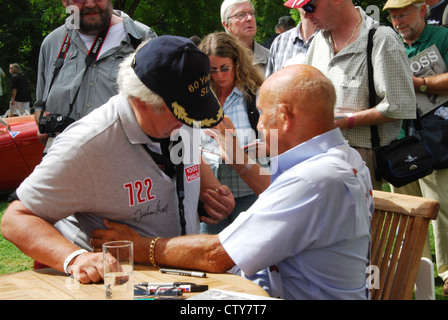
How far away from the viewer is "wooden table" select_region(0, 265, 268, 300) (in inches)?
76.3

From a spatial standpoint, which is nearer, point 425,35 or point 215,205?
point 215,205

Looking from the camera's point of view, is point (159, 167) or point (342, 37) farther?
point (342, 37)

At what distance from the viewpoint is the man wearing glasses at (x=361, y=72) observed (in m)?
3.47

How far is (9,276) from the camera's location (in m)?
2.19

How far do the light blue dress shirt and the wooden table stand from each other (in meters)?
0.10

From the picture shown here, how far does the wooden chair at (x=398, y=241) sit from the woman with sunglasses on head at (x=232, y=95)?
1.09 meters

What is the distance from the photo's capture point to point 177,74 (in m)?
2.21

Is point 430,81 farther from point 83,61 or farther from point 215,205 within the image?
point 83,61

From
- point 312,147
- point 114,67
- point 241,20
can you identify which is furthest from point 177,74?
point 241,20

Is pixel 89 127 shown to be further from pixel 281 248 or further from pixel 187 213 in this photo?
pixel 281 248

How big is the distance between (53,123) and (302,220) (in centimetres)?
231

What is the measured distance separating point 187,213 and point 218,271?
1.53ft

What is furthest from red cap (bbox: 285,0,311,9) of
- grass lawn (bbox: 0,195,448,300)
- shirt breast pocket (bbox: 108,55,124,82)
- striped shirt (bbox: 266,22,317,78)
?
grass lawn (bbox: 0,195,448,300)
